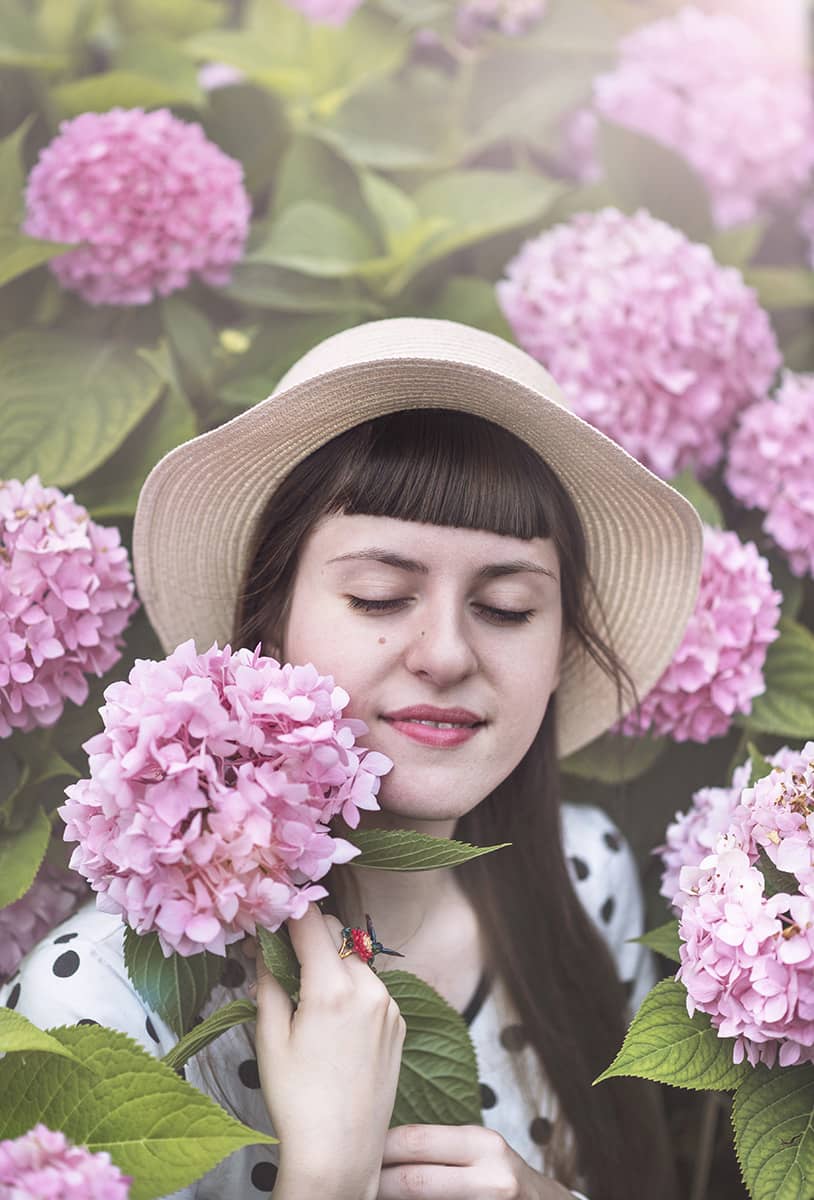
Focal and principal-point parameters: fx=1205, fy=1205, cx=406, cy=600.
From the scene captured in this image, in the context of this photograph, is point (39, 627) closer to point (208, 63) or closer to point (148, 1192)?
point (148, 1192)

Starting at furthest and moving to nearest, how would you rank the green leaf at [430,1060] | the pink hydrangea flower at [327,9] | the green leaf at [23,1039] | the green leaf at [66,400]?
1. the pink hydrangea flower at [327,9]
2. the green leaf at [66,400]
3. the green leaf at [430,1060]
4. the green leaf at [23,1039]

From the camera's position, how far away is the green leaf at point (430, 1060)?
975 mm

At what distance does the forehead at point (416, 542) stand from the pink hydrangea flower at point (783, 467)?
1.54ft

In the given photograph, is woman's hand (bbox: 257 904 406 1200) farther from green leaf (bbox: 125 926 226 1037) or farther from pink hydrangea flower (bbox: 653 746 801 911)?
pink hydrangea flower (bbox: 653 746 801 911)

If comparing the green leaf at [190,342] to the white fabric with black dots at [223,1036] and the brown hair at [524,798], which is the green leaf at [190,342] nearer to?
the brown hair at [524,798]

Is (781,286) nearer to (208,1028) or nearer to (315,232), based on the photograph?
(315,232)

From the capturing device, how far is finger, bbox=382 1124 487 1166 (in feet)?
3.00

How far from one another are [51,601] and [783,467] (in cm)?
83

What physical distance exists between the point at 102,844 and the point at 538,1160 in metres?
0.65

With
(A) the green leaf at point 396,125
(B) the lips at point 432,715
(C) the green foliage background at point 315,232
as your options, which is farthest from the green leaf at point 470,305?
(B) the lips at point 432,715

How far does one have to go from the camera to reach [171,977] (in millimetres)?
890

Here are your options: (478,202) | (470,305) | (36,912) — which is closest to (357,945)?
(36,912)

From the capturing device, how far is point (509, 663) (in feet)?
3.34

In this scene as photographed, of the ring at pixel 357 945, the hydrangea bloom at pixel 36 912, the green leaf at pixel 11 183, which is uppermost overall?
the green leaf at pixel 11 183
